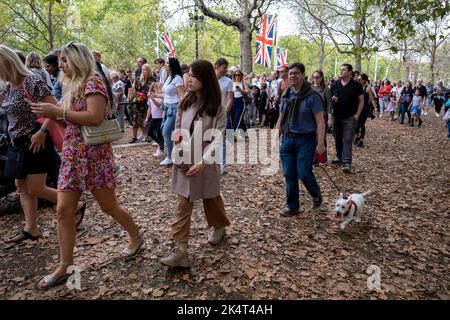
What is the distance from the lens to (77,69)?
2965 mm

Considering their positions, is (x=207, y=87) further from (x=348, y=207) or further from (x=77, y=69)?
(x=348, y=207)

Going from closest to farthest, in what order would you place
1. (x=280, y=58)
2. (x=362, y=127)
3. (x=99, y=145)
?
(x=99, y=145) < (x=362, y=127) < (x=280, y=58)

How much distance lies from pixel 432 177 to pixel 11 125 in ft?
27.0

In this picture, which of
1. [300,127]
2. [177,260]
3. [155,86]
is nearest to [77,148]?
[177,260]

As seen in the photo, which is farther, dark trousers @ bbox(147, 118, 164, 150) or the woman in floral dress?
dark trousers @ bbox(147, 118, 164, 150)

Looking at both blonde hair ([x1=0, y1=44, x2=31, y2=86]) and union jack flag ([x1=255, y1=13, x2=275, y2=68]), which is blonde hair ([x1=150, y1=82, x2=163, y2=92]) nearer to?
blonde hair ([x1=0, y1=44, x2=31, y2=86])

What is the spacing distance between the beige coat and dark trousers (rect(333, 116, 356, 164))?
4.77m

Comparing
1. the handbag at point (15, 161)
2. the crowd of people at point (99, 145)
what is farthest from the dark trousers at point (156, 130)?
the handbag at point (15, 161)

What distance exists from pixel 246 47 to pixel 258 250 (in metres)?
11.3

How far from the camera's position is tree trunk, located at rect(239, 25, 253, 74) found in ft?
44.2

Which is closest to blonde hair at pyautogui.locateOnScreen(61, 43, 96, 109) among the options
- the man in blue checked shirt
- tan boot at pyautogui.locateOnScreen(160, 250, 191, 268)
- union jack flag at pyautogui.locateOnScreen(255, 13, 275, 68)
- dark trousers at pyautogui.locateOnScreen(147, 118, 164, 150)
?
tan boot at pyautogui.locateOnScreen(160, 250, 191, 268)

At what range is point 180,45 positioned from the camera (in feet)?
131

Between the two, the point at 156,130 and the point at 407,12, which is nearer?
the point at 407,12

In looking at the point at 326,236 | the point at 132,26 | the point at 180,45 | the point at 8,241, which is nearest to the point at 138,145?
the point at 8,241
